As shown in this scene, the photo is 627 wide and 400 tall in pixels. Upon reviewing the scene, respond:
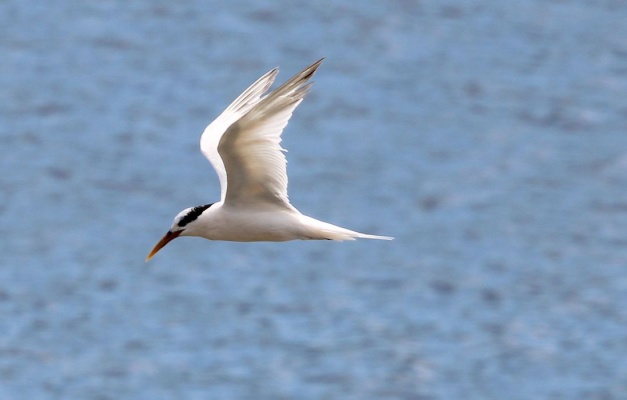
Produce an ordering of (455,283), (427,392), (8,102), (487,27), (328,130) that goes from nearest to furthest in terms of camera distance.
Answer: (427,392) → (455,283) → (328,130) → (8,102) → (487,27)

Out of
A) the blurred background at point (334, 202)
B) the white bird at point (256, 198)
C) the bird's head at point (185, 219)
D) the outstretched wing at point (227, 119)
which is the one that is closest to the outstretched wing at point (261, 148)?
the white bird at point (256, 198)

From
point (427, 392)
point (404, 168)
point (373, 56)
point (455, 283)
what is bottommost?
point (427, 392)

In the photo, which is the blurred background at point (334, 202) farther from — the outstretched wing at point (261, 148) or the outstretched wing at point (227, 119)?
the outstretched wing at point (261, 148)

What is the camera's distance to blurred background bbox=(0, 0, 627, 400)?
26.6 metres

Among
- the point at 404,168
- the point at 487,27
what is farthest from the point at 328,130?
the point at 487,27

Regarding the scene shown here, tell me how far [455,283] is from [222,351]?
4.78 meters

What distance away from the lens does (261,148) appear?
10414 mm

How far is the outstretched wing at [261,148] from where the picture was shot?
9844 millimetres

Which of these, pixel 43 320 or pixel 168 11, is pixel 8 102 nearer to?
pixel 168 11

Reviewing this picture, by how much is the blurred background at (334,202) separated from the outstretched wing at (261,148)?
1442 cm

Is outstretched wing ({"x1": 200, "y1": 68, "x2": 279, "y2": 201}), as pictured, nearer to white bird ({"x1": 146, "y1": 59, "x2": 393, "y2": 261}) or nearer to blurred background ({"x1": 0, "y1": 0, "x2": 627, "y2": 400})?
white bird ({"x1": 146, "y1": 59, "x2": 393, "y2": 261})

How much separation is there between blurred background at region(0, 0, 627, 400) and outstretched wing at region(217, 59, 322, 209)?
1442 cm

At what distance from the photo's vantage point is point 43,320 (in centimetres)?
2739

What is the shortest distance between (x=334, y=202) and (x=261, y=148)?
1981 centimetres
